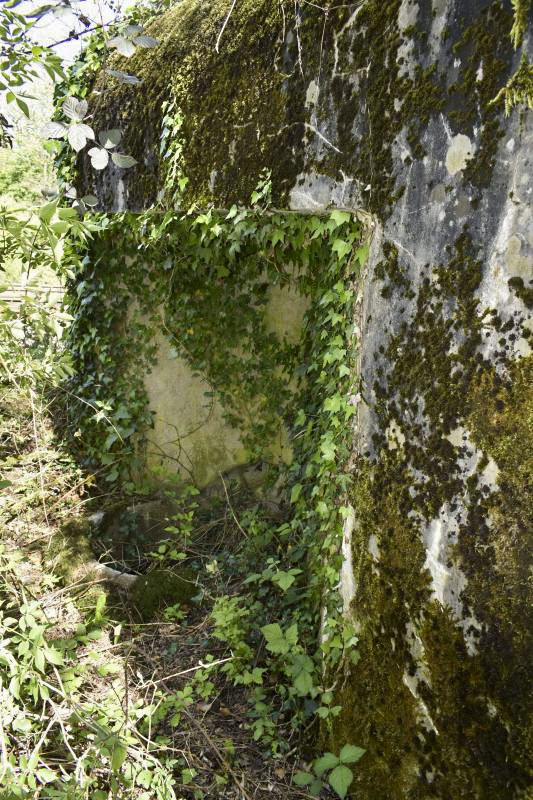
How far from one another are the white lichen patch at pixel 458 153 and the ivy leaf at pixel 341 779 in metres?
2.29

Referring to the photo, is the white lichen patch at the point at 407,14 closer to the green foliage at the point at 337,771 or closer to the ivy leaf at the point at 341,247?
the ivy leaf at the point at 341,247

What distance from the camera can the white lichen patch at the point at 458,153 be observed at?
210 cm

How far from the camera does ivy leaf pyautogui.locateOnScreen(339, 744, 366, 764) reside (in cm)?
236

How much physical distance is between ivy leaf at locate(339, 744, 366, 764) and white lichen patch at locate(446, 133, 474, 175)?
2.22 meters

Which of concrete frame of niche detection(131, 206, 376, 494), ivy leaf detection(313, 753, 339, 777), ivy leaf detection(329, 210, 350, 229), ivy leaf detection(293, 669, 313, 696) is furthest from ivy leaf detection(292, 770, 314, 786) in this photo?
ivy leaf detection(329, 210, 350, 229)

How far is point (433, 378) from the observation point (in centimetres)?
224

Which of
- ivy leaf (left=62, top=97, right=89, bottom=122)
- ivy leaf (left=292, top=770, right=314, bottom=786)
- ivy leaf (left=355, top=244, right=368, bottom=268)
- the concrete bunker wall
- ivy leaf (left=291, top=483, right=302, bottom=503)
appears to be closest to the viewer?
ivy leaf (left=62, top=97, right=89, bottom=122)

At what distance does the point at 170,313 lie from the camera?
459 centimetres

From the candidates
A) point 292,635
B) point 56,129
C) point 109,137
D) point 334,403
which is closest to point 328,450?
point 334,403

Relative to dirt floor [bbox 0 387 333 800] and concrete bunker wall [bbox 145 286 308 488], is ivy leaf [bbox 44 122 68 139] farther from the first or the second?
concrete bunker wall [bbox 145 286 308 488]

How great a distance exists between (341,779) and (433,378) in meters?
1.58

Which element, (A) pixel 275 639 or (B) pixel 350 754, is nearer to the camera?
(B) pixel 350 754

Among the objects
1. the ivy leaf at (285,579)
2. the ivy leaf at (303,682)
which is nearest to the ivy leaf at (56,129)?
the ivy leaf at (285,579)

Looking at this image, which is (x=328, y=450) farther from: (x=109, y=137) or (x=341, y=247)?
(x=109, y=137)
